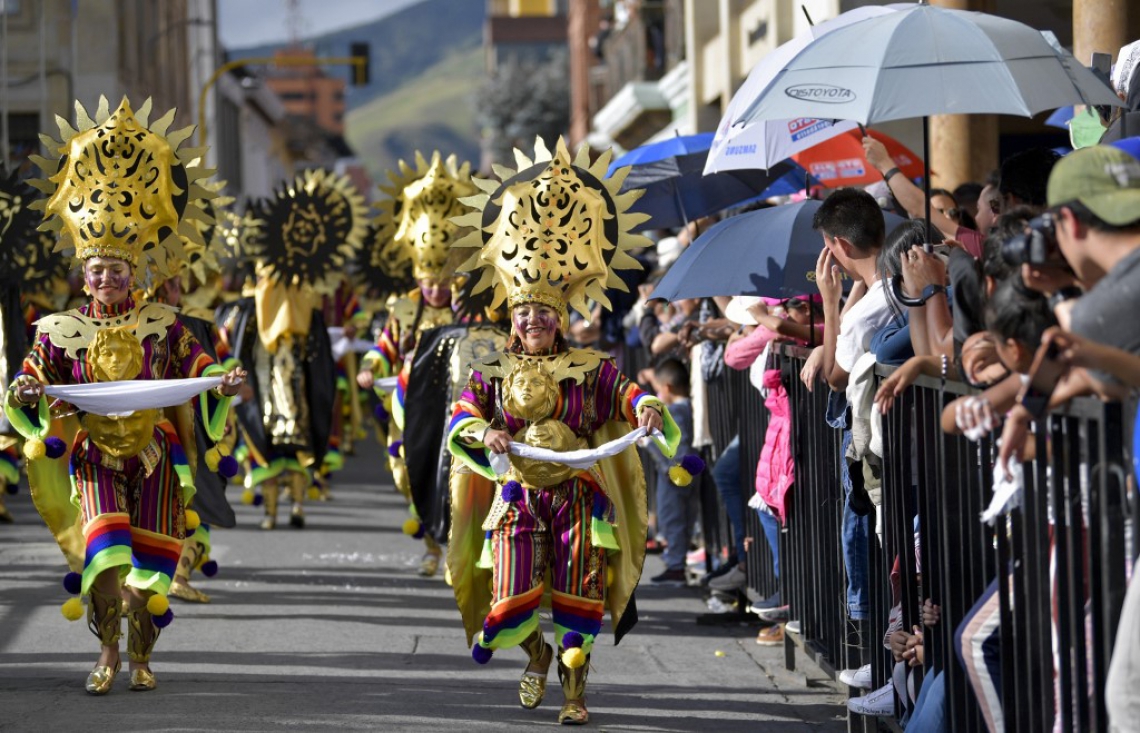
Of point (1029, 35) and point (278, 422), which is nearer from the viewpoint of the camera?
point (1029, 35)

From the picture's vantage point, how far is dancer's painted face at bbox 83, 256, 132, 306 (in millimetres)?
7531

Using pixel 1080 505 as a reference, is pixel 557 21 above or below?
above

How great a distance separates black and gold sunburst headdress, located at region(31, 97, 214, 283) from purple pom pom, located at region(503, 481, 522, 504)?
1815 millimetres

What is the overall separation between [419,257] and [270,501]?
3.43 meters

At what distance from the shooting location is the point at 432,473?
1045cm

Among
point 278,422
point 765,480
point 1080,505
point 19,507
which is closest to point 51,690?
point 765,480

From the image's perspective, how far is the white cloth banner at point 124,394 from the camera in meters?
7.29

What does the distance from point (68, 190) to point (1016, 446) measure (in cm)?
464

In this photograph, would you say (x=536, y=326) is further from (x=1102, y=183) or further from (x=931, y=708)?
(x=1102, y=183)

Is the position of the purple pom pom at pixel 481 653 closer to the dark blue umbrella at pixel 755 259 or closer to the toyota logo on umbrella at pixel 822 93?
the dark blue umbrella at pixel 755 259

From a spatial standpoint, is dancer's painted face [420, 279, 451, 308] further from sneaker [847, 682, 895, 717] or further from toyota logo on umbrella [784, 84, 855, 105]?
sneaker [847, 682, 895, 717]

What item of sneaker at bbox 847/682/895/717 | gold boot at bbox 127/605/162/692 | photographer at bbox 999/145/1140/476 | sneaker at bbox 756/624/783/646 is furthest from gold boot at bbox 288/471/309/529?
photographer at bbox 999/145/1140/476

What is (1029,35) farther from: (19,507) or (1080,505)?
(19,507)

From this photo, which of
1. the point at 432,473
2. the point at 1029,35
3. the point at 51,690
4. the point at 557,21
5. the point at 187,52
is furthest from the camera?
the point at 557,21
